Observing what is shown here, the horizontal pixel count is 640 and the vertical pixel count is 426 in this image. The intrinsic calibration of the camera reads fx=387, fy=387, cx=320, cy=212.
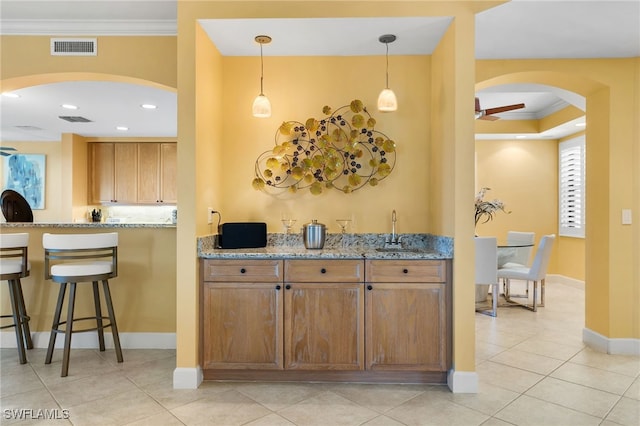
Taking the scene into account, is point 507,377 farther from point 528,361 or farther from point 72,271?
point 72,271

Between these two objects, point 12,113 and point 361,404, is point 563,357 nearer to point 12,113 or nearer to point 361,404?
point 361,404

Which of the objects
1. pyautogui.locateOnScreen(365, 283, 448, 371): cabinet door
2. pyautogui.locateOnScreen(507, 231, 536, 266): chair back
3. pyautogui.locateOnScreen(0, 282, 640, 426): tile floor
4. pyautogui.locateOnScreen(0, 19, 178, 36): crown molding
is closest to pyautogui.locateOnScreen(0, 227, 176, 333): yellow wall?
pyautogui.locateOnScreen(0, 282, 640, 426): tile floor

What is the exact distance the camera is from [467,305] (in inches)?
100

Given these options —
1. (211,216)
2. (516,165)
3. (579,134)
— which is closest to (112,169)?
(211,216)

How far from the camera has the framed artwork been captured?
7.08 m

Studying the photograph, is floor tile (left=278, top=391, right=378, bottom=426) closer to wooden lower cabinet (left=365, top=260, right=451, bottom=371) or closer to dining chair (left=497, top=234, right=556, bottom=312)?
wooden lower cabinet (left=365, top=260, right=451, bottom=371)

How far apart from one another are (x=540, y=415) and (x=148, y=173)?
6.76 m

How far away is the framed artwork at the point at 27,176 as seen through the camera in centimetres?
708

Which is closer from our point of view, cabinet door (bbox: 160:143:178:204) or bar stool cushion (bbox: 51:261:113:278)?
bar stool cushion (bbox: 51:261:113:278)

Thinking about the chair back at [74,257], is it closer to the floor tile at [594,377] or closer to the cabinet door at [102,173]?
the floor tile at [594,377]

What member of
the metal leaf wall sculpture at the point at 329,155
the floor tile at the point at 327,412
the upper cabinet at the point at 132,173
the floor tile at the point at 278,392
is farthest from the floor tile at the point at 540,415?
the upper cabinet at the point at 132,173

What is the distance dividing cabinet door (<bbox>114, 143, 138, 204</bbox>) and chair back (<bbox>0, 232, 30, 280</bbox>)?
13.1 feet

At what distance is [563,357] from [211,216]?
3040mm

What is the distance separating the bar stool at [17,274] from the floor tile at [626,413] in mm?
4019
